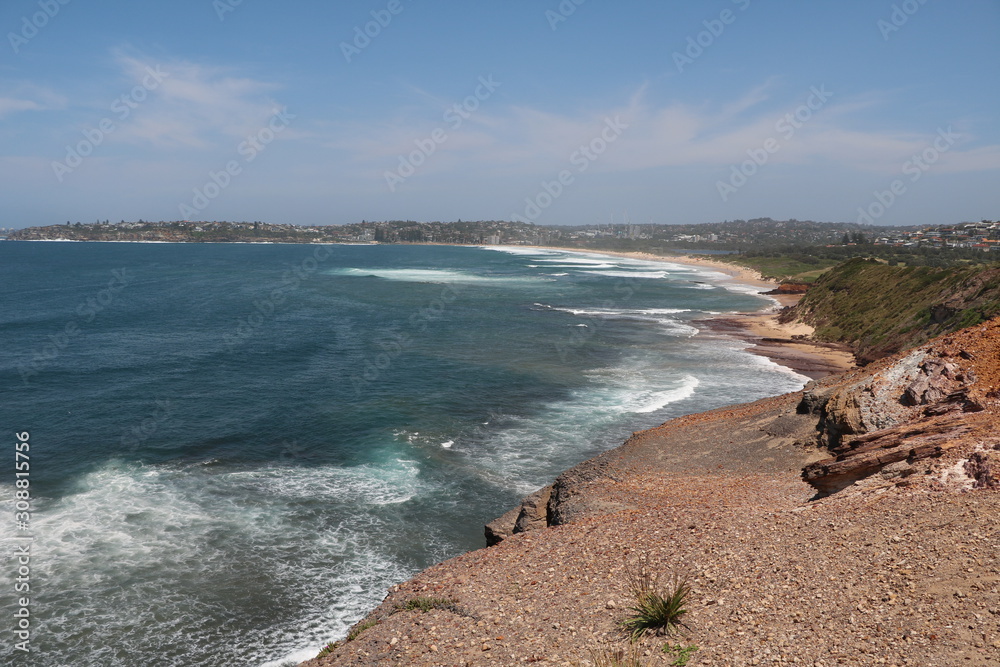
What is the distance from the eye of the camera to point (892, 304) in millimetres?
42031

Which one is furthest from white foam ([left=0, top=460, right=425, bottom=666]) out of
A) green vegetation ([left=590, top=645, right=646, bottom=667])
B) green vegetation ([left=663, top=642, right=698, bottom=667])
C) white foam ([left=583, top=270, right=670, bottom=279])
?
white foam ([left=583, top=270, right=670, bottom=279])

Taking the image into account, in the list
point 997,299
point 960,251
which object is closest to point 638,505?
point 997,299

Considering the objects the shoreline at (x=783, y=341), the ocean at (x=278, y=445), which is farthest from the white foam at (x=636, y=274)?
the ocean at (x=278, y=445)

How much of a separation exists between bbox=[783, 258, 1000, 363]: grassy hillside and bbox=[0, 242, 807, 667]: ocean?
7.36 metres

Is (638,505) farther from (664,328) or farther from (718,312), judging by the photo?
(718,312)

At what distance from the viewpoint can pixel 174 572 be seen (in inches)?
575

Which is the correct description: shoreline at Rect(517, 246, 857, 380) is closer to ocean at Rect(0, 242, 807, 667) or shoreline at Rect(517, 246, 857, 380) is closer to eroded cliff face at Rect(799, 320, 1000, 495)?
ocean at Rect(0, 242, 807, 667)

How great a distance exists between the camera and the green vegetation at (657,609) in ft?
27.8

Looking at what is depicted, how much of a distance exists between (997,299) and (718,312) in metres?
30.6

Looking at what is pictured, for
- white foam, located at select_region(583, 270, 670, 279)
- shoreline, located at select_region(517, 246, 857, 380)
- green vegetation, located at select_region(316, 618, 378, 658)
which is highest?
white foam, located at select_region(583, 270, 670, 279)

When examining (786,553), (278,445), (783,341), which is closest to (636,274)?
(783,341)

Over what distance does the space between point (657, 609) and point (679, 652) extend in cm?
67

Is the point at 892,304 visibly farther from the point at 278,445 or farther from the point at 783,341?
the point at 278,445

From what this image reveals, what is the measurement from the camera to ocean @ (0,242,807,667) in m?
13.5
